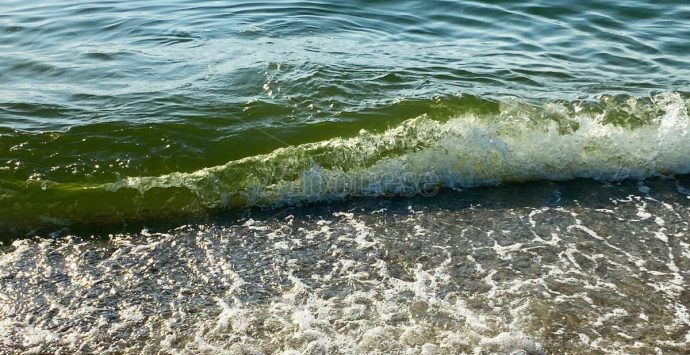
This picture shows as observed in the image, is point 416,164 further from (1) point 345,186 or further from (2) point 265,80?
(2) point 265,80

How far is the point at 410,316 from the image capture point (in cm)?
429

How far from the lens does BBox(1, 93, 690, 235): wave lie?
589 centimetres

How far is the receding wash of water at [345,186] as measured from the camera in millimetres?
4285

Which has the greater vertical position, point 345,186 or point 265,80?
point 265,80

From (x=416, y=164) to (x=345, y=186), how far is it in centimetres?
69

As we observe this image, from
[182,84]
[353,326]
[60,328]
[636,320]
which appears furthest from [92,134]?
[636,320]

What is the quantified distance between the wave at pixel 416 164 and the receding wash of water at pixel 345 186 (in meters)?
0.02

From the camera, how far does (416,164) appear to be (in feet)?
21.1

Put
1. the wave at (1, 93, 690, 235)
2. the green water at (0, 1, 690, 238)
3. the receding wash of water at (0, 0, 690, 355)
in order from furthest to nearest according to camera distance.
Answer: the green water at (0, 1, 690, 238) → the wave at (1, 93, 690, 235) → the receding wash of water at (0, 0, 690, 355)

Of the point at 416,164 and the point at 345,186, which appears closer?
the point at 345,186

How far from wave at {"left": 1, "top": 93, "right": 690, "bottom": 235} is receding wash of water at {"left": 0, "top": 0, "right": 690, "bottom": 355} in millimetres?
21

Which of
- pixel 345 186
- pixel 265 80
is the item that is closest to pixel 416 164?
pixel 345 186

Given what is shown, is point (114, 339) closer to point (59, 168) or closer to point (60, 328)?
point (60, 328)

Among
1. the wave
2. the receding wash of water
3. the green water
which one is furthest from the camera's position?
the green water
